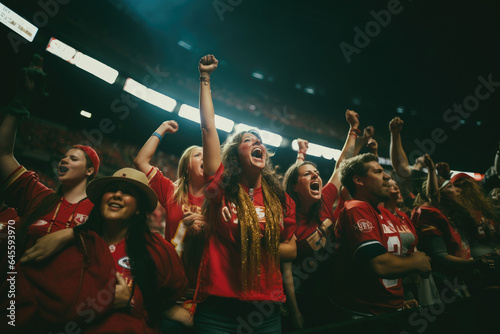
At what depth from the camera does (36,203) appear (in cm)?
175

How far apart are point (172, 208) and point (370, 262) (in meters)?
1.72

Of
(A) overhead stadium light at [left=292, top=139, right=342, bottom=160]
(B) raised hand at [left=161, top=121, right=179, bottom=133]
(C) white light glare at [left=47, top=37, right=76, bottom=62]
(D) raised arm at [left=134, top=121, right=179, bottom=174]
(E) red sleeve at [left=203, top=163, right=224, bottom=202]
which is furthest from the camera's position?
(A) overhead stadium light at [left=292, top=139, right=342, bottom=160]

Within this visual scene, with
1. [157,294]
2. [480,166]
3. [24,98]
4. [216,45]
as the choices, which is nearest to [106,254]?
[157,294]

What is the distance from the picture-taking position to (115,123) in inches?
266

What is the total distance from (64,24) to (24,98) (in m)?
4.26

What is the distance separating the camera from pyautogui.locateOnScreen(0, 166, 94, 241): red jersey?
5.47 ft

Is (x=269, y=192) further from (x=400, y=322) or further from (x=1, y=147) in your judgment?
(x=1, y=147)

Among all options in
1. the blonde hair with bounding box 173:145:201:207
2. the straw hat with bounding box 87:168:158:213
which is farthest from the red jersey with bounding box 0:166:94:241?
the blonde hair with bounding box 173:145:201:207

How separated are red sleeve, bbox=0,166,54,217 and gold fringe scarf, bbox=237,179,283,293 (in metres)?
1.62

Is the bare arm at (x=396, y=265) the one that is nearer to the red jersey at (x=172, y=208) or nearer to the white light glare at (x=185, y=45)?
the red jersey at (x=172, y=208)

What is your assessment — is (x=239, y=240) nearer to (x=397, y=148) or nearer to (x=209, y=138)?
(x=209, y=138)

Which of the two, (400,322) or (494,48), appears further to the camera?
(494,48)

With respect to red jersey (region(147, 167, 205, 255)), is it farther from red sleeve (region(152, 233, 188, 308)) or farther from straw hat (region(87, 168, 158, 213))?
straw hat (region(87, 168, 158, 213))

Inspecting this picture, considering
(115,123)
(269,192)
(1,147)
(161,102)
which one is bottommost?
(1,147)
